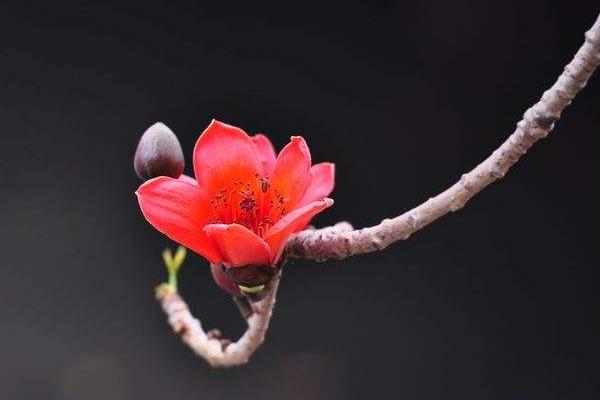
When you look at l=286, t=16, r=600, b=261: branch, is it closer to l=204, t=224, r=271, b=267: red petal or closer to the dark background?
l=204, t=224, r=271, b=267: red petal

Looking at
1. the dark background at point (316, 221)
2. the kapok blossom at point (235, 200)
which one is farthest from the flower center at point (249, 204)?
the dark background at point (316, 221)

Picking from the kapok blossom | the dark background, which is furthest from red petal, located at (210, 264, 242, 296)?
the dark background

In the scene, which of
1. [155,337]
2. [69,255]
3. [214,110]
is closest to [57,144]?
[69,255]

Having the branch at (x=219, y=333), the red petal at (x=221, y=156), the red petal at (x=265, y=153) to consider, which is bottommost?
the branch at (x=219, y=333)

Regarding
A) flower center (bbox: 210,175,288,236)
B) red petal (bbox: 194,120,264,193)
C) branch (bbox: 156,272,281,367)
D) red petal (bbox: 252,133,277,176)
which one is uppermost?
red petal (bbox: 252,133,277,176)

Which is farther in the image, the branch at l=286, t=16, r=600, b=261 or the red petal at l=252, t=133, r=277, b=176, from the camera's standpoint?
the red petal at l=252, t=133, r=277, b=176

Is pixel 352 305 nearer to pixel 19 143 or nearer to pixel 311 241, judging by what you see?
pixel 19 143

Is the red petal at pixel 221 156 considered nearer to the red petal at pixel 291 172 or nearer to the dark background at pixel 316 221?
the red petal at pixel 291 172
